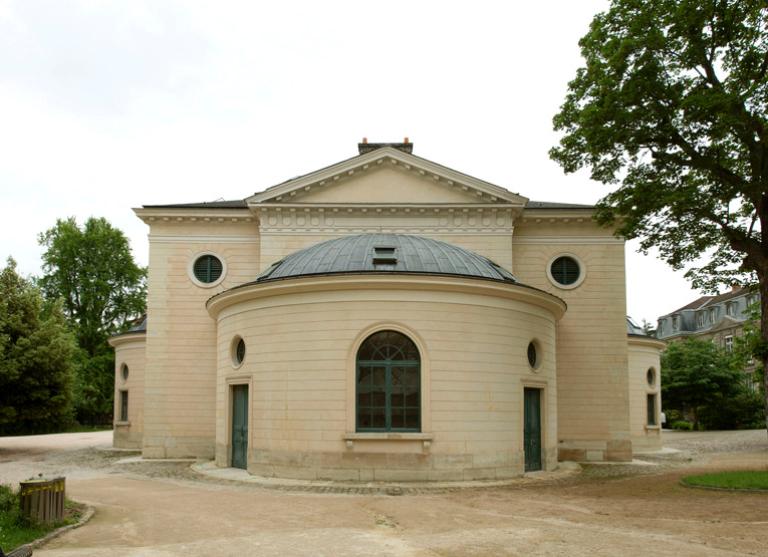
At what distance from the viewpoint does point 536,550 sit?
32.7 ft

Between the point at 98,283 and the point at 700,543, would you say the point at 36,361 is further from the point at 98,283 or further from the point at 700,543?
the point at 700,543

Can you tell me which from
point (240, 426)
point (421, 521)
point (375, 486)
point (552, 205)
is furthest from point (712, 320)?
point (421, 521)

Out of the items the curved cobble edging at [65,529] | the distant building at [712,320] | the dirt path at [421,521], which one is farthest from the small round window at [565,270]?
the distant building at [712,320]

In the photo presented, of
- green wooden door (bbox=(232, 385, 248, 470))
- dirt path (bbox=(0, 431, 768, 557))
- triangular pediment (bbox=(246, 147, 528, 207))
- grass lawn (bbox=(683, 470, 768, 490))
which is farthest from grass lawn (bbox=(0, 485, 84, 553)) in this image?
triangular pediment (bbox=(246, 147, 528, 207))

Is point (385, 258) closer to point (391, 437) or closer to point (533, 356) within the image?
point (391, 437)

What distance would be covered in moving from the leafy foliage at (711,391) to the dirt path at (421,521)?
2954 cm

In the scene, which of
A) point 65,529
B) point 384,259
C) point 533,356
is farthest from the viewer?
point 533,356

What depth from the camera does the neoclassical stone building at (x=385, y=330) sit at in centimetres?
1769

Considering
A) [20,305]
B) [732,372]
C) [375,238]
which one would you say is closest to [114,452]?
[20,305]

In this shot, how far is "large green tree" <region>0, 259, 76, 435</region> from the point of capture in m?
28.2

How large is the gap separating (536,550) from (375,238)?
12.0 meters

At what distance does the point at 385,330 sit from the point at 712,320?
5891cm

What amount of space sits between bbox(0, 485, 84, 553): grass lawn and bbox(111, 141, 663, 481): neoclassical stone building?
21.3 feet

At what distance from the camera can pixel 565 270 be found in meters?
25.8
